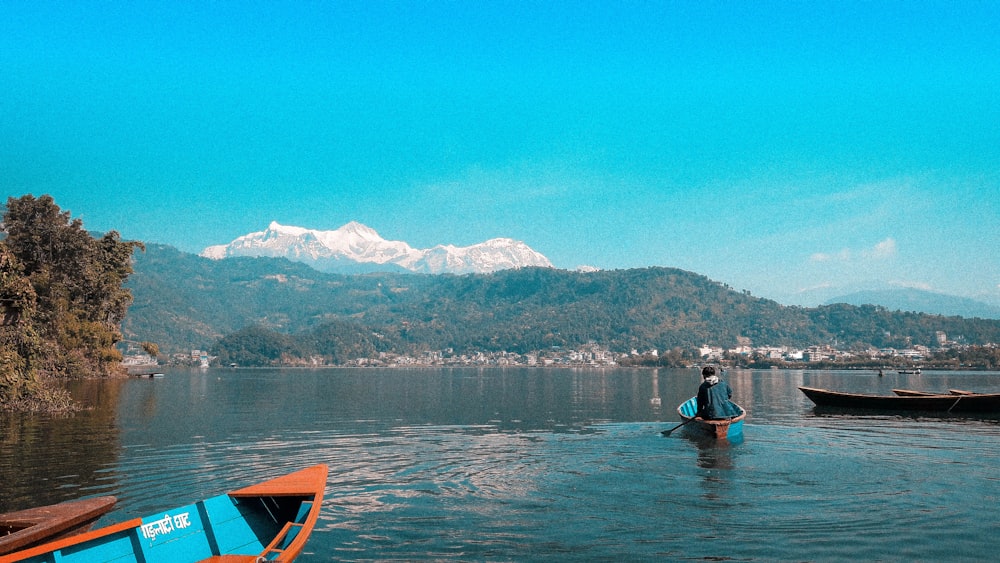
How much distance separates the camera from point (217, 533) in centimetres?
1219

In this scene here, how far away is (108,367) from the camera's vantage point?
301 feet

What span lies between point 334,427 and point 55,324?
173 feet

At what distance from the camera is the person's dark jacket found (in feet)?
93.3

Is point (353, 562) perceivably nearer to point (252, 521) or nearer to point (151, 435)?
point (252, 521)

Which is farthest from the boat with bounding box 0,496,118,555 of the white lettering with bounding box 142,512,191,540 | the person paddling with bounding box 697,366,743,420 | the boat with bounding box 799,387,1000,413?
the boat with bounding box 799,387,1000,413

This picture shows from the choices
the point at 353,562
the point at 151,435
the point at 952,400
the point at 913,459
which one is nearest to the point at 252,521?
the point at 353,562

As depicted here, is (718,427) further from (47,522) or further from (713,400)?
(47,522)

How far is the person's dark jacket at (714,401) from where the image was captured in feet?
93.3

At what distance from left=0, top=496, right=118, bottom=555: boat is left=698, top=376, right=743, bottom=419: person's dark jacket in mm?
21957

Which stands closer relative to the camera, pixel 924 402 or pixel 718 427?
pixel 718 427

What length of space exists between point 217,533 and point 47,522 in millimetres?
3815

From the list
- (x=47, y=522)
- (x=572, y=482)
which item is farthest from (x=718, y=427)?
(x=47, y=522)

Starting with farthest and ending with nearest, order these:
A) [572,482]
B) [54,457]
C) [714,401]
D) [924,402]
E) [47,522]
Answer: [924,402] → [714,401] → [54,457] → [572,482] → [47,522]

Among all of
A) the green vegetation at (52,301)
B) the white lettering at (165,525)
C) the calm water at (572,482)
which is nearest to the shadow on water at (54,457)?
the calm water at (572,482)
